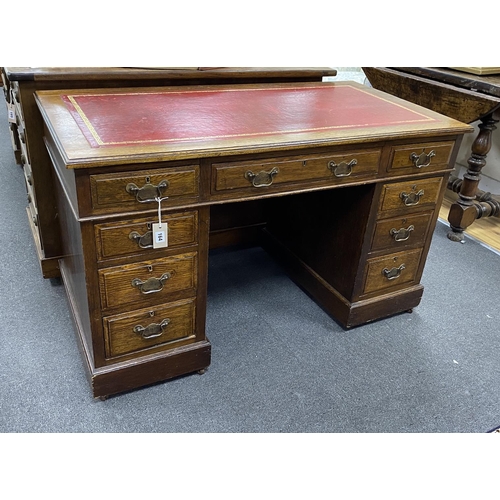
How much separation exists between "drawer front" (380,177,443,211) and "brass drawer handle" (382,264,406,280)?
25 centimetres

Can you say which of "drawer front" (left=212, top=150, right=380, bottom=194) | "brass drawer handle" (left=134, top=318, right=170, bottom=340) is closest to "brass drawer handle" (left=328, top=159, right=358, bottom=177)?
"drawer front" (left=212, top=150, right=380, bottom=194)

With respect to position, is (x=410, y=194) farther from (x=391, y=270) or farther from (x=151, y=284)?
(x=151, y=284)

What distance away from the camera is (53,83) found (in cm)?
173

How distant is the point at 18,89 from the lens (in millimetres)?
1715

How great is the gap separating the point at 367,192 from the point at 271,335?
0.65m

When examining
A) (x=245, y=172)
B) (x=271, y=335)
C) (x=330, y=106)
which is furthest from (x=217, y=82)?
(x=271, y=335)

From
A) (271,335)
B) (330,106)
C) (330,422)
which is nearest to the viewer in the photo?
(330,422)

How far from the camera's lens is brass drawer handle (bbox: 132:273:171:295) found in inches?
58.4

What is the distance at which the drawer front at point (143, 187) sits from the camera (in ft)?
4.24

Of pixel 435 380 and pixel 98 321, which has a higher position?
pixel 98 321

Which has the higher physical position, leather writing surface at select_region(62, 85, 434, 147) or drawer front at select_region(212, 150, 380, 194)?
leather writing surface at select_region(62, 85, 434, 147)

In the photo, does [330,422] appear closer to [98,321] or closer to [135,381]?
[135,381]

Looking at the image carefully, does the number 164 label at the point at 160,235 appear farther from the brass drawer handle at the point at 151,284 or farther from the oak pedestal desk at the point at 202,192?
the brass drawer handle at the point at 151,284

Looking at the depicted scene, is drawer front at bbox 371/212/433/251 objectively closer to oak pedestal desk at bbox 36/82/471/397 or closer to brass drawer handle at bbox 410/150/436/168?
oak pedestal desk at bbox 36/82/471/397
